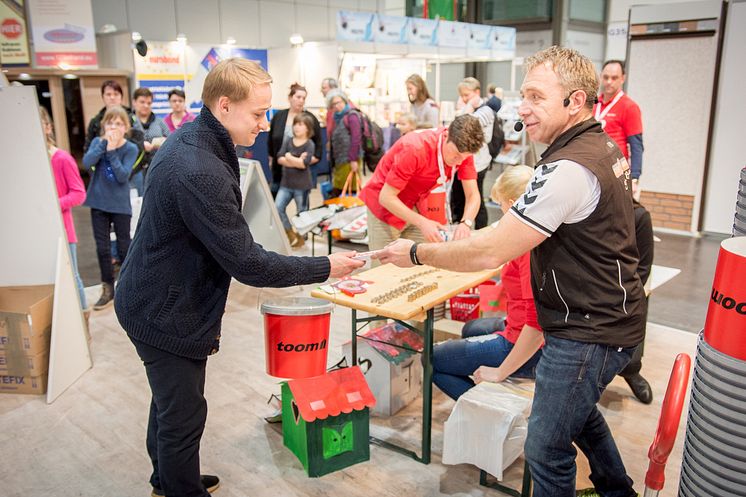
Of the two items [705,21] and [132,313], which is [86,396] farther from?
[705,21]

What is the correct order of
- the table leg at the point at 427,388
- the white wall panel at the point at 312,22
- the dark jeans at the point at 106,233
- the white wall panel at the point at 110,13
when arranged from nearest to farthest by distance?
the table leg at the point at 427,388 → the dark jeans at the point at 106,233 → the white wall panel at the point at 110,13 → the white wall panel at the point at 312,22

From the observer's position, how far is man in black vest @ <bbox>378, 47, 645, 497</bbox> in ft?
6.02

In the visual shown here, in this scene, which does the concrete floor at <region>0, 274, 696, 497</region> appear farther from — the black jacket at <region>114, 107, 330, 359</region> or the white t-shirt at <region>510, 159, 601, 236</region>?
the white t-shirt at <region>510, 159, 601, 236</region>

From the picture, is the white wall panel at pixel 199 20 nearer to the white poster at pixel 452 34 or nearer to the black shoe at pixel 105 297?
the white poster at pixel 452 34

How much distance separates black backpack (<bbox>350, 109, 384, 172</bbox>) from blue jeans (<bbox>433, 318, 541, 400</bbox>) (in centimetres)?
476

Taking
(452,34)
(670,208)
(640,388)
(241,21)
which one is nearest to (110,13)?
(241,21)

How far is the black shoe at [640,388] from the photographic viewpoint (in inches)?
143

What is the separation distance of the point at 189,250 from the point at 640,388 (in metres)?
2.77

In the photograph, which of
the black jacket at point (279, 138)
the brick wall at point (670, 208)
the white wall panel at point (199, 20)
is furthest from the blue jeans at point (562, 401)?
the white wall panel at point (199, 20)

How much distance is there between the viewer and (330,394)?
2.92 m

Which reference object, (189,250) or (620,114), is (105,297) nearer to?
(189,250)

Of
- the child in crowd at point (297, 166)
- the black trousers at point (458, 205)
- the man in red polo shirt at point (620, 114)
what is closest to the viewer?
the man in red polo shirt at point (620, 114)

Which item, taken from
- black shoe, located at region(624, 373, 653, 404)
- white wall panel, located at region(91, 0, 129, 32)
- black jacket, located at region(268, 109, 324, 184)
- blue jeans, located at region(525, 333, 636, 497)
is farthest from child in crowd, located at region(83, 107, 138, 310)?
white wall panel, located at region(91, 0, 129, 32)

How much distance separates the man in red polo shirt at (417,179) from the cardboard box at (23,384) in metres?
2.18
